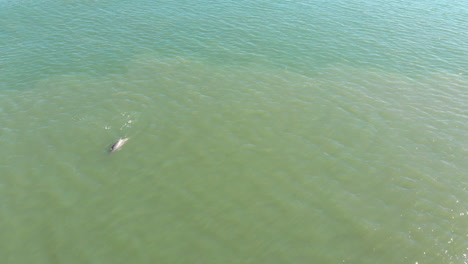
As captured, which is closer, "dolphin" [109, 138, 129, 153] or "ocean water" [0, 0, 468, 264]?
"ocean water" [0, 0, 468, 264]

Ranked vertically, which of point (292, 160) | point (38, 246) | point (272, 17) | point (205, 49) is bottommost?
point (38, 246)

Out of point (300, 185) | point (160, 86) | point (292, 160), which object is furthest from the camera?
point (160, 86)

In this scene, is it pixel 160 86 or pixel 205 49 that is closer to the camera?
pixel 160 86

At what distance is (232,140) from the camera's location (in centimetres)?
2569

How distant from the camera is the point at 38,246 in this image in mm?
18516

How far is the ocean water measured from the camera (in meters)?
19.0

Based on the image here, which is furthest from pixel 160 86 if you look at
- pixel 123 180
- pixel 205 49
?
pixel 123 180

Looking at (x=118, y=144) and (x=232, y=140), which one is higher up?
(x=232, y=140)

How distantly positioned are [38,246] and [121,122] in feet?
37.2

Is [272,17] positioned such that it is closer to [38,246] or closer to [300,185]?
[300,185]

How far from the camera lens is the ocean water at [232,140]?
1900cm

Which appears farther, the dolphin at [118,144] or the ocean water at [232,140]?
the dolphin at [118,144]

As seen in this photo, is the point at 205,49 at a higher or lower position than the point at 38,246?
higher

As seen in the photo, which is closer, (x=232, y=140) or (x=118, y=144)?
(x=118, y=144)
